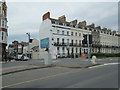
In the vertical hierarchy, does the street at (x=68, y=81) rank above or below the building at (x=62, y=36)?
below

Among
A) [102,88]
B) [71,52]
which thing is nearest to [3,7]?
[71,52]

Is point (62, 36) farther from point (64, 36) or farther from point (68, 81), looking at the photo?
point (68, 81)

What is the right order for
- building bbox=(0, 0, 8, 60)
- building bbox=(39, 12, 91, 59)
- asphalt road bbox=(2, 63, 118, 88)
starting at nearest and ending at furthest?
asphalt road bbox=(2, 63, 118, 88)
building bbox=(0, 0, 8, 60)
building bbox=(39, 12, 91, 59)

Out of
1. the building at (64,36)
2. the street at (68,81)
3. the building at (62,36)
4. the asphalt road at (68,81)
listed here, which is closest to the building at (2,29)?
the building at (64,36)

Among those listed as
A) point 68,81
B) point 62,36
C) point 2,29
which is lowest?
point 68,81

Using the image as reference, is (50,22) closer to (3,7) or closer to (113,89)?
(3,7)

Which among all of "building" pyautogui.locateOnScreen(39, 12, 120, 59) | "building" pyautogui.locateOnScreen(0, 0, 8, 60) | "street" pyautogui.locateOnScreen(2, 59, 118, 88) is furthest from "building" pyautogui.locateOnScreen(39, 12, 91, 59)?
"street" pyautogui.locateOnScreen(2, 59, 118, 88)

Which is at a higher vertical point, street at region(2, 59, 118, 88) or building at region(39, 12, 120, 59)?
building at region(39, 12, 120, 59)

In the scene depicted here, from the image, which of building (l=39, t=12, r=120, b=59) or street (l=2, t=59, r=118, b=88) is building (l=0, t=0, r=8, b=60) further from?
street (l=2, t=59, r=118, b=88)

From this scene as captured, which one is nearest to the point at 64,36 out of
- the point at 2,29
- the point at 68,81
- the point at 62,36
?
the point at 62,36

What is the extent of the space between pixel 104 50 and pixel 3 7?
4930 cm

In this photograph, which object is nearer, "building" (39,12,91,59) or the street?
the street

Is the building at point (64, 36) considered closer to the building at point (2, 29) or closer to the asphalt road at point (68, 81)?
the building at point (2, 29)

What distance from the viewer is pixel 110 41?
7225 centimetres
